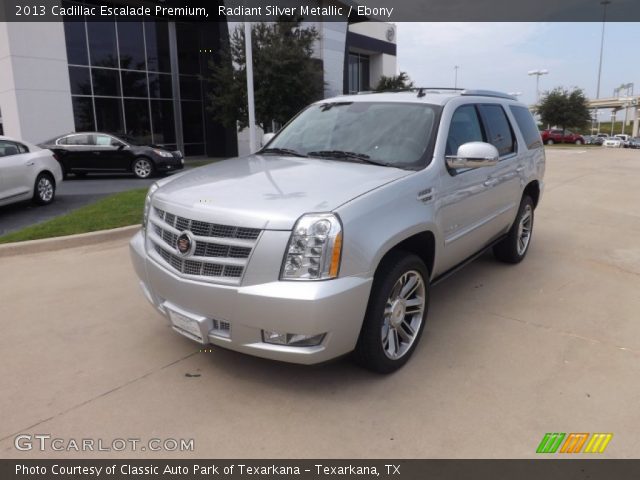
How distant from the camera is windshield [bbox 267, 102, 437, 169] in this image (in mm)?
3885

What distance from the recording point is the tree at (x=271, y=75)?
1928 cm

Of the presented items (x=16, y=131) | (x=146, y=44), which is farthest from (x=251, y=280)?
(x=146, y=44)

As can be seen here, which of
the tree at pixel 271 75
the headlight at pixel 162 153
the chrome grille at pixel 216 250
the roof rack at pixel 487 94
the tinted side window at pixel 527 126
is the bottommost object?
the headlight at pixel 162 153

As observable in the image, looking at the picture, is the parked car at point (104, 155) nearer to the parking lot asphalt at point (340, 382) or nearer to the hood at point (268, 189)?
the parking lot asphalt at point (340, 382)

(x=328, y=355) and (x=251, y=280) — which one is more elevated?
(x=251, y=280)

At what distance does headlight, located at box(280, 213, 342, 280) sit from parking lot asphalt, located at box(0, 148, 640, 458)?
86 centimetres

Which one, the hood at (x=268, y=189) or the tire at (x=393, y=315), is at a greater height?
the hood at (x=268, y=189)

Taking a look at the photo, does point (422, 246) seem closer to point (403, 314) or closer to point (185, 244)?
point (403, 314)

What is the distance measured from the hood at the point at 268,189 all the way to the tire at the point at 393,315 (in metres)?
0.54

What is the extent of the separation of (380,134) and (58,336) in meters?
3.04

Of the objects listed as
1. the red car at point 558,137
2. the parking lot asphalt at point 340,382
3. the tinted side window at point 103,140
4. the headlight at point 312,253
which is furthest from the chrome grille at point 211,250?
the red car at point 558,137
